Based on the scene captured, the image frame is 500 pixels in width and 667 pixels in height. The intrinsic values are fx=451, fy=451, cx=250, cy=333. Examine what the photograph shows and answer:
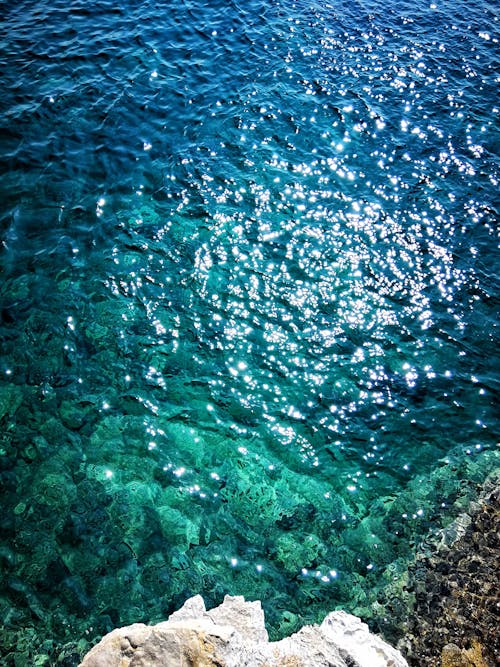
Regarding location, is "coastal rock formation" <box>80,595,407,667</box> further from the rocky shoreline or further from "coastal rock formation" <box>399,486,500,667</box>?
"coastal rock formation" <box>399,486,500,667</box>

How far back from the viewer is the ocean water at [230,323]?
445 inches

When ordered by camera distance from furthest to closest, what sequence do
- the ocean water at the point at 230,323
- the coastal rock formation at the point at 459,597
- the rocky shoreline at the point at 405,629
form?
the ocean water at the point at 230,323, the coastal rock formation at the point at 459,597, the rocky shoreline at the point at 405,629

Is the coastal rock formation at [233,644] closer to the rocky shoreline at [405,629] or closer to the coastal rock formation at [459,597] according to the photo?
the rocky shoreline at [405,629]

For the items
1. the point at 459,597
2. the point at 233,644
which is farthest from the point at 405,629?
the point at 233,644

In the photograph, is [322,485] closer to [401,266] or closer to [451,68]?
[401,266]

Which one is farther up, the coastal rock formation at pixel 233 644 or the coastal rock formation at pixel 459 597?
the coastal rock formation at pixel 233 644

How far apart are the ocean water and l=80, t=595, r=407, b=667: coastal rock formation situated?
5.63ft

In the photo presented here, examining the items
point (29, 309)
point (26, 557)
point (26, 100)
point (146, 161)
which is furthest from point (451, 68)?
point (26, 557)

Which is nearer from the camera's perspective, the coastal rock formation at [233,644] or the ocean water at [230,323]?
the coastal rock formation at [233,644]

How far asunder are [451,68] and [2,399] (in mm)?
28454

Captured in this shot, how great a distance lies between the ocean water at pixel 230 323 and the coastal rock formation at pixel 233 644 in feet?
5.63

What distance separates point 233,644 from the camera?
7312mm

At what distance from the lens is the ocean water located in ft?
37.1

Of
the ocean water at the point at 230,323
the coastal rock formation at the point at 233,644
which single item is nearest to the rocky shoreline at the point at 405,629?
the coastal rock formation at the point at 233,644
